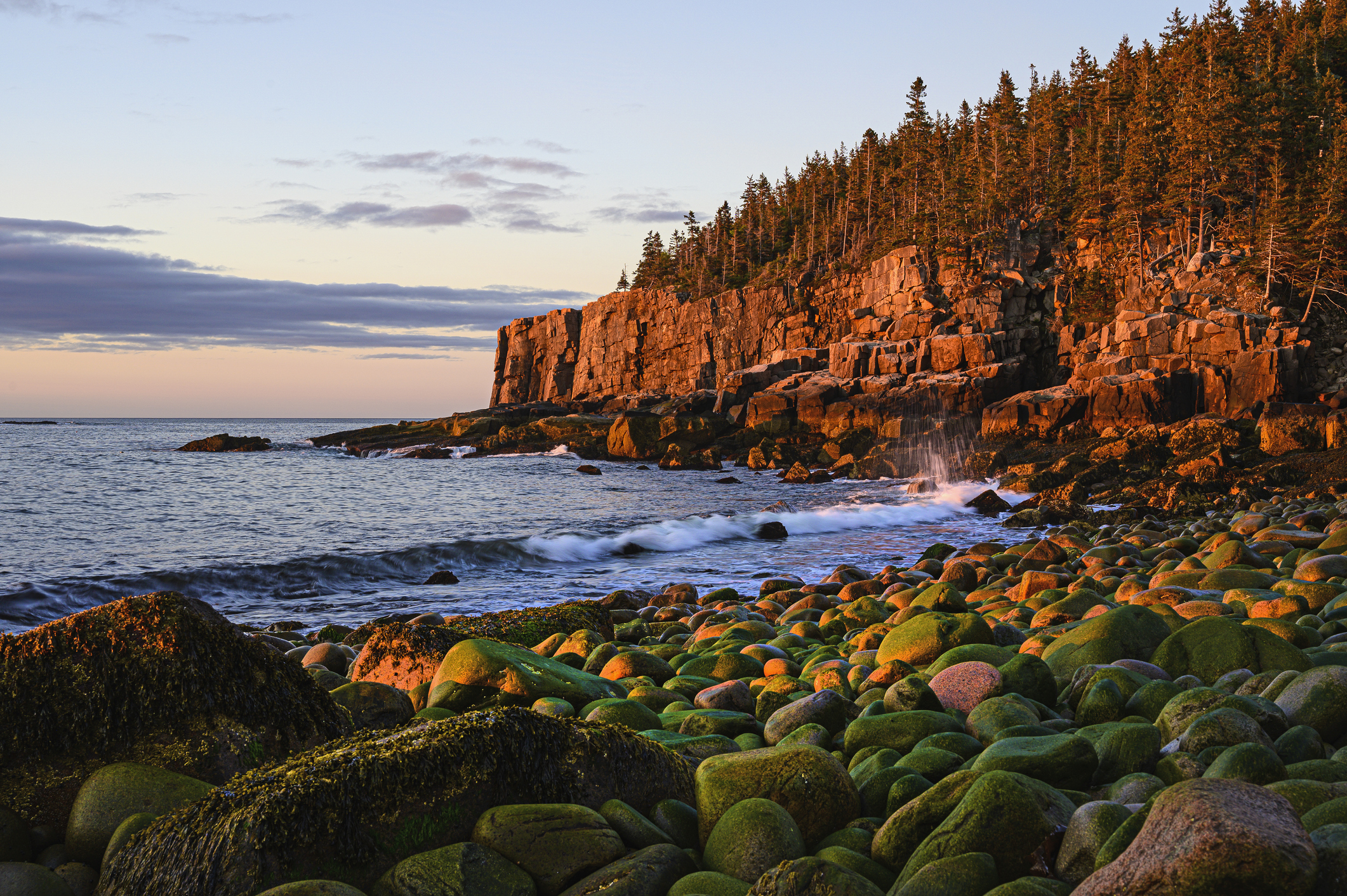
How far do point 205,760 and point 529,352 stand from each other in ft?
329

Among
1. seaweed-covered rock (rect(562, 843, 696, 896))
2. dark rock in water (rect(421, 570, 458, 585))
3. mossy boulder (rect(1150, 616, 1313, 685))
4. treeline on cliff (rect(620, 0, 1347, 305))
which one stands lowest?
dark rock in water (rect(421, 570, 458, 585))

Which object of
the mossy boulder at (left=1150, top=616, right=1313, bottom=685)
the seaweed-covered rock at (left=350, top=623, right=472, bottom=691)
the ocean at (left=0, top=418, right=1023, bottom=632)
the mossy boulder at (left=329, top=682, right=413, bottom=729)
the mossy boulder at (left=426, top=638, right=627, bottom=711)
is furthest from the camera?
the ocean at (left=0, top=418, right=1023, bottom=632)

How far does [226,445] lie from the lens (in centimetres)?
6919

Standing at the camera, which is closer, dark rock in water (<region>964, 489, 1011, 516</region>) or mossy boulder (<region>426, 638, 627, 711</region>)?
mossy boulder (<region>426, 638, 627, 711</region>)

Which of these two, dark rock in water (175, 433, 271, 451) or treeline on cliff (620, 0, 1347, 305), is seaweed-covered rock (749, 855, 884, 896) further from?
dark rock in water (175, 433, 271, 451)

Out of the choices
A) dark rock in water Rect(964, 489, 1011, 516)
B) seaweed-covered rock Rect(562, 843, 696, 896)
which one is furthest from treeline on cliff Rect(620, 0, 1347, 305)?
seaweed-covered rock Rect(562, 843, 696, 896)

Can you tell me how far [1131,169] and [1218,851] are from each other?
5850cm

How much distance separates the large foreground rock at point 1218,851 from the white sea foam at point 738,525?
16251 millimetres

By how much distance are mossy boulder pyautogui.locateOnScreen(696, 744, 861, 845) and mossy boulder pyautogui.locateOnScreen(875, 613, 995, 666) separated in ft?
8.72

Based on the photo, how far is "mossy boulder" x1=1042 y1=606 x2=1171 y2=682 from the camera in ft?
15.5

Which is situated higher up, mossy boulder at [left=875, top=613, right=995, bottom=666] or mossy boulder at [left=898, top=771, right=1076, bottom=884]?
mossy boulder at [left=898, top=771, right=1076, bottom=884]

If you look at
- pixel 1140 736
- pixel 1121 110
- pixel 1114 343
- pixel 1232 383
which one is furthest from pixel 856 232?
pixel 1140 736

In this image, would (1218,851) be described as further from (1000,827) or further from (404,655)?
(404,655)

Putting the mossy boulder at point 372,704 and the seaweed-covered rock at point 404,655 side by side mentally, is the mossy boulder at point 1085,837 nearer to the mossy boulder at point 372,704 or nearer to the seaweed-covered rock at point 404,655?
the mossy boulder at point 372,704
